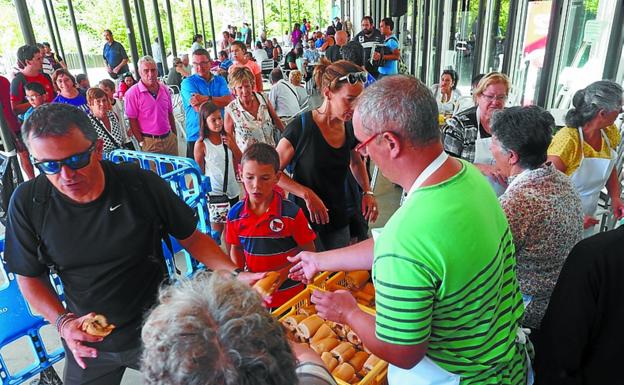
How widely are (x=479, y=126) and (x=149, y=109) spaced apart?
3791mm

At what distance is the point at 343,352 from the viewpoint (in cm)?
178

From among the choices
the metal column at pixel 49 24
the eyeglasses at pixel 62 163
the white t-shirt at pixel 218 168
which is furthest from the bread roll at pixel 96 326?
the metal column at pixel 49 24

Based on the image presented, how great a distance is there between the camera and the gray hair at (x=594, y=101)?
2445mm

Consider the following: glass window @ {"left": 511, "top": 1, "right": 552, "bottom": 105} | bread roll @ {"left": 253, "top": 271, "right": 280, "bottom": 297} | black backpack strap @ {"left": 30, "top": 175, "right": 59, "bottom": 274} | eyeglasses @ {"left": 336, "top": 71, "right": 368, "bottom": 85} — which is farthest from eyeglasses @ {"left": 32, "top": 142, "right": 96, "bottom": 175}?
glass window @ {"left": 511, "top": 1, "right": 552, "bottom": 105}

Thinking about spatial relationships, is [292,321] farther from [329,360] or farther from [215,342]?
[215,342]

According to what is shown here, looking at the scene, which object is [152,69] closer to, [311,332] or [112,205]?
[112,205]

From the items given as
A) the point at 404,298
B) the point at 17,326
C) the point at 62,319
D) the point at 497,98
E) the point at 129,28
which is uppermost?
the point at 129,28

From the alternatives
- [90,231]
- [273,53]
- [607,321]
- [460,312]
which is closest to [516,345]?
[607,321]

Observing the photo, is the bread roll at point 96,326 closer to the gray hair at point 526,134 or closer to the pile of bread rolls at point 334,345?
the pile of bread rolls at point 334,345

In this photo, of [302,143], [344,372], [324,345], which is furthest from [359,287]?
[302,143]

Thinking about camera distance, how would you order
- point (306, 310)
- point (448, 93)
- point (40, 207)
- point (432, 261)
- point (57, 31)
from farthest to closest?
point (57, 31), point (448, 93), point (306, 310), point (40, 207), point (432, 261)

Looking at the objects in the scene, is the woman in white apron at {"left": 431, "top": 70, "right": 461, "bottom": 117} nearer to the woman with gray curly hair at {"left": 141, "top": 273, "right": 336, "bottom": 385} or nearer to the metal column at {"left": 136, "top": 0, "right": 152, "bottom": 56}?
the woman with gray curly hair at {"left": 141, "top": 273, "right": 336, "bottom": 385}

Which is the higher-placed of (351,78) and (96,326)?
(351,78)

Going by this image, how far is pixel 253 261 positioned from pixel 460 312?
1.51 meters
